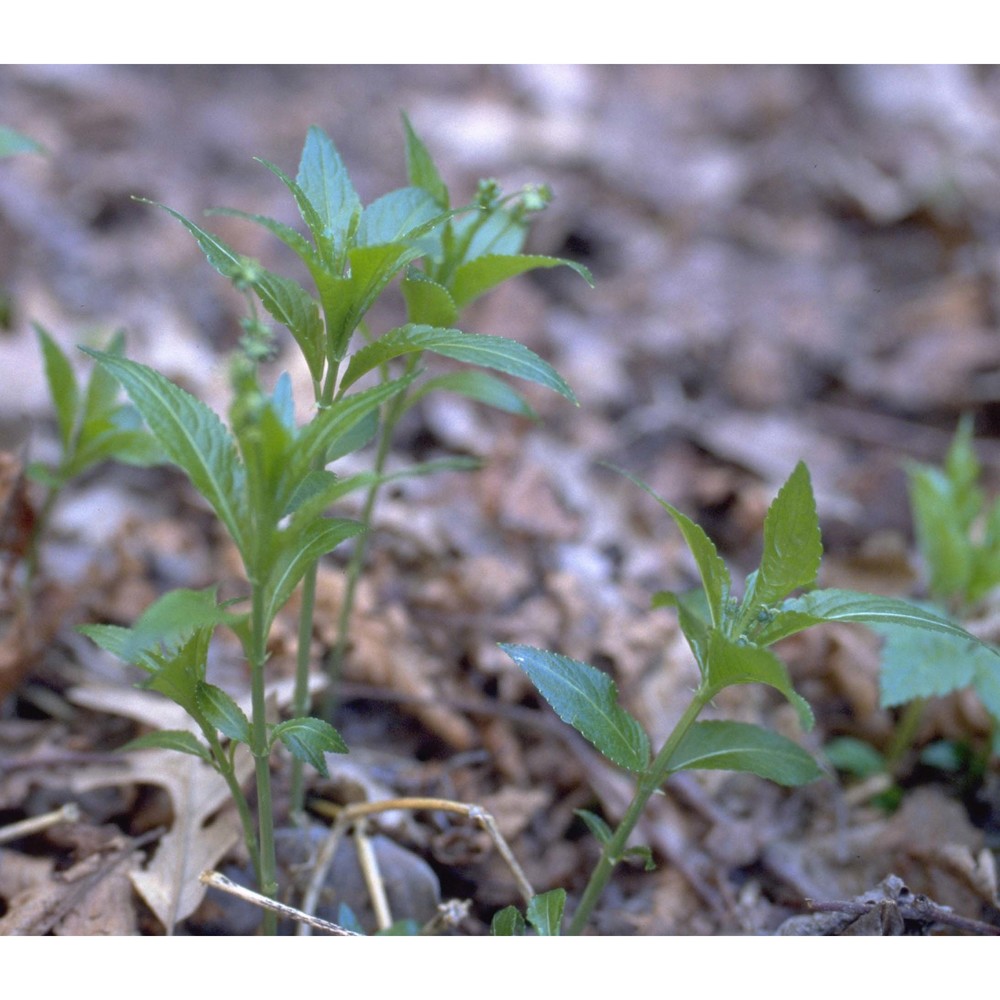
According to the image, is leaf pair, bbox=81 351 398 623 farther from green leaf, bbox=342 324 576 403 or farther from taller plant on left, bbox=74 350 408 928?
green leaf, bbox=342 324 576 403

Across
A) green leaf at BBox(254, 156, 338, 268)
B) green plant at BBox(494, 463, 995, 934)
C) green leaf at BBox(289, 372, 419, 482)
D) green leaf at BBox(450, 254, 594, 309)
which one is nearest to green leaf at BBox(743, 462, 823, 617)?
green plant at BBox(494, 463, 995, 934)

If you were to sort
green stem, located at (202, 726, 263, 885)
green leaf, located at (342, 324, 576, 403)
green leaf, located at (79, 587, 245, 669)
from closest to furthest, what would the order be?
green leaf, located at (79, 587, 245, 669) → green leaf, located at (342, 324, 576, 403) → green stem, located at (202, 726, 263, 885)

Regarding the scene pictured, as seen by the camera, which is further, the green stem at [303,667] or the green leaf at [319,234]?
the green stem at [303,667]

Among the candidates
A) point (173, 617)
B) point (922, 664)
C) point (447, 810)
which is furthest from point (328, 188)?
point (922, 664)

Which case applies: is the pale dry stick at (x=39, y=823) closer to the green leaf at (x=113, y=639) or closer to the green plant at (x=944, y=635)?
the green leaf at (x=113, y=639)

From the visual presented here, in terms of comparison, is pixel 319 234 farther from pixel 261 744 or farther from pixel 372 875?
pixel 372 875

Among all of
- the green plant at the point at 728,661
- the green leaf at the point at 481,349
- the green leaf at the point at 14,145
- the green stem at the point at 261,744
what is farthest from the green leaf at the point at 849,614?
the green leaf at the point at 14,145

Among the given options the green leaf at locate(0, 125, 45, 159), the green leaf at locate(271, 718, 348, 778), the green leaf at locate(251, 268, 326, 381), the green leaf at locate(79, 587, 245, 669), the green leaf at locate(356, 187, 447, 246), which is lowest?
the green leaf at locate(271, 718, 348, 778)
